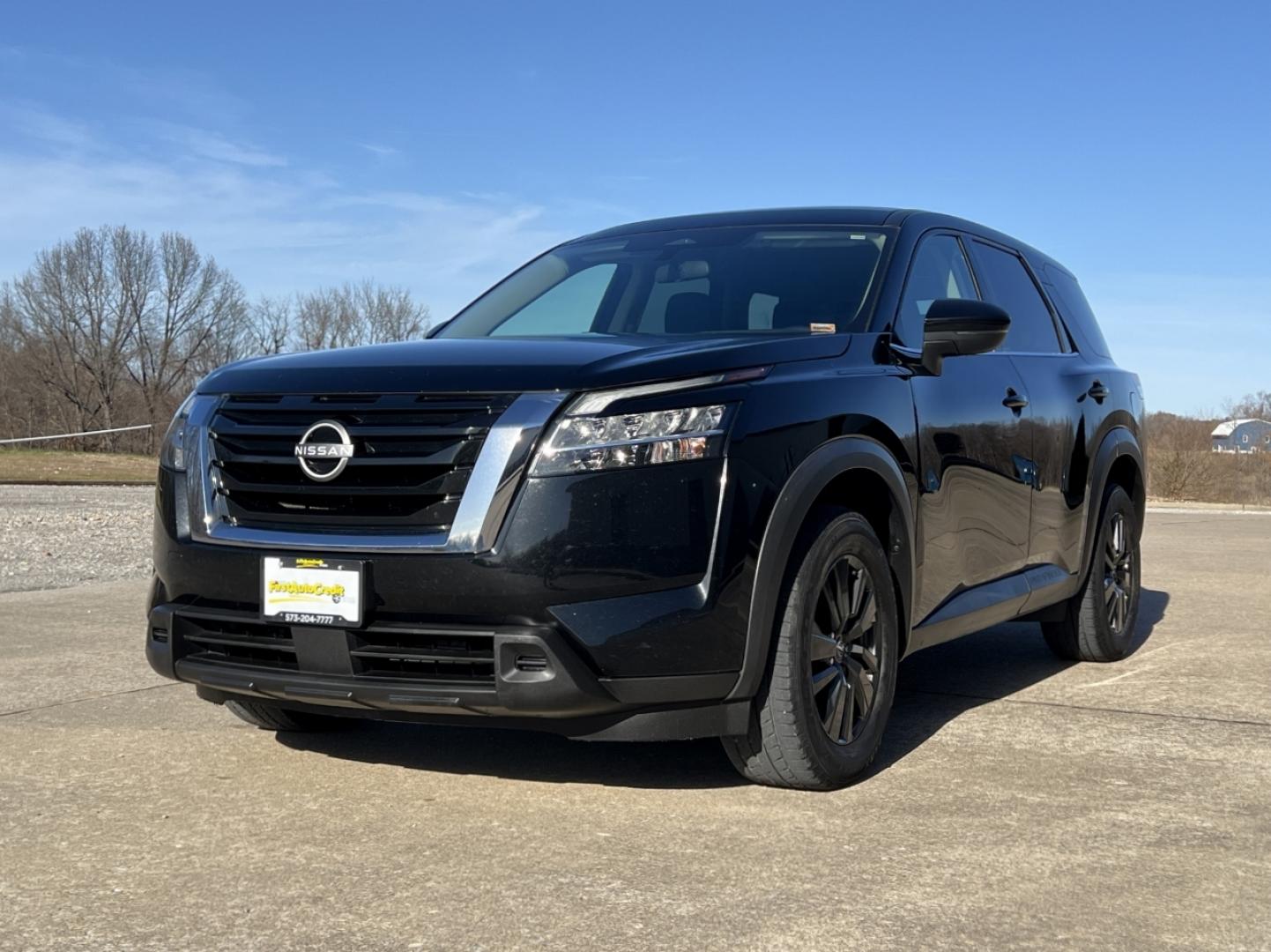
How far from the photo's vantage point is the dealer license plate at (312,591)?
3.67 metres

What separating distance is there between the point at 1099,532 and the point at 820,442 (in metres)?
2.96

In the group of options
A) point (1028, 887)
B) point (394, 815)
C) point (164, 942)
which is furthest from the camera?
point (394, 815)

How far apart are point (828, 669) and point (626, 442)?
100 cm

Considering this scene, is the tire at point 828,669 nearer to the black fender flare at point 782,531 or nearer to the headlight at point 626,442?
the black fender flare at point 782,531

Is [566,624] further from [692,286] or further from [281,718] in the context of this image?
[692,286]

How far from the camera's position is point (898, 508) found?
4.48 m

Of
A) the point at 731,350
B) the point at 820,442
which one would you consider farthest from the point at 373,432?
the point at 820,442

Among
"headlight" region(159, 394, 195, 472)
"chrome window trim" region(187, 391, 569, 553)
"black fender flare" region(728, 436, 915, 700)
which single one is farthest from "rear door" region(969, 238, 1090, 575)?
"headlight" region(159, 394, 195, 472)

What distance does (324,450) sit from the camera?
3.76 metres

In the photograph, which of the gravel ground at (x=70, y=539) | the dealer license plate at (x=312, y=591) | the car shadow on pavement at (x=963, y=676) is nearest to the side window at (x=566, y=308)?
the dealer license plate at (x=312, y=591)

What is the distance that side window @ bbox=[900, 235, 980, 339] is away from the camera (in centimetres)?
494

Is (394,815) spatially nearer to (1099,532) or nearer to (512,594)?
(512,594)

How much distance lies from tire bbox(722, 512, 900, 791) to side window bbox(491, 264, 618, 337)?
148 cm

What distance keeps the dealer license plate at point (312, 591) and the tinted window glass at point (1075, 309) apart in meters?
4.07
